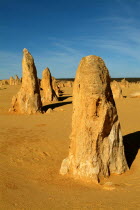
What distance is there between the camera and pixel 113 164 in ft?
22.7

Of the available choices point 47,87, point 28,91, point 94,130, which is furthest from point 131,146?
point 47,87

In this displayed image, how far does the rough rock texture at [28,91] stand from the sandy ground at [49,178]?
14.6 feet

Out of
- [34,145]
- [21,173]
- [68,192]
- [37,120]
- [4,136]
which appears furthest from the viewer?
[37,120]

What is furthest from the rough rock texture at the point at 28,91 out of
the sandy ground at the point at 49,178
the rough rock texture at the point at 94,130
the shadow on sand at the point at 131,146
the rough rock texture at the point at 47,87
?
the rough rock texture at the point at 94,130

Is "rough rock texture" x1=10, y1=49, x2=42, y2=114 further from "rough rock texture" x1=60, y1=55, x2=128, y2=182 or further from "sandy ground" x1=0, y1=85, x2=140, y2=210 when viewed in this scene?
"rough rock texture" x1=60, y1=55, x2=128, y2=182

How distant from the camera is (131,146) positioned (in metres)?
9.26

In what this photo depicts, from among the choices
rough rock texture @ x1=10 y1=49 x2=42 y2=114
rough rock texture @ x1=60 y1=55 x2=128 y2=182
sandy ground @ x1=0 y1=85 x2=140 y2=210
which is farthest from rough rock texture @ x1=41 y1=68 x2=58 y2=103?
rough rock texture @ x1=60 y1=55 x2=128 y2=182

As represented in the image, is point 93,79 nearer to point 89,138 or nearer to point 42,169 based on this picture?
point 89,138

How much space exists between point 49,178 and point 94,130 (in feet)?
6.46

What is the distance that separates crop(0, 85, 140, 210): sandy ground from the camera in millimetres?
5082

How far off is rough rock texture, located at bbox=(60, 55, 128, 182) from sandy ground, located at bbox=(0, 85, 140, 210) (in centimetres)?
33

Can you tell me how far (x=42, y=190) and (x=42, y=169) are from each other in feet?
5.43

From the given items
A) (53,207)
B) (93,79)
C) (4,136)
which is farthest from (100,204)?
(4,136)

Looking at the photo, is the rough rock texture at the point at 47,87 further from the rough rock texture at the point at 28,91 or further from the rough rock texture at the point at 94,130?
the rough rock texture at the point at 94,130
